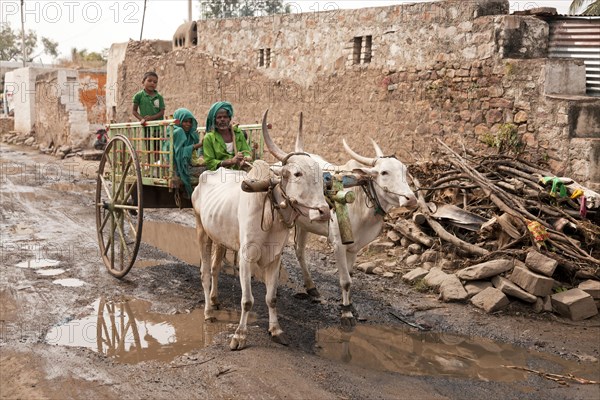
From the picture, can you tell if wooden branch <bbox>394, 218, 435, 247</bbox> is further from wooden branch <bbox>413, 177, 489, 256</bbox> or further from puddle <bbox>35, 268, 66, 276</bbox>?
puddle <bbox>35, 268, 66, 276</bbox>

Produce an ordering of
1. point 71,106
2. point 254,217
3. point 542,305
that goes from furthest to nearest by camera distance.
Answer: point 71,106, point 542,305, point 254,217

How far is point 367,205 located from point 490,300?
61.1 inches

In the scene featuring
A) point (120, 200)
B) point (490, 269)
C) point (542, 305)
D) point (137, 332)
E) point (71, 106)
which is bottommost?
point (137, 332)

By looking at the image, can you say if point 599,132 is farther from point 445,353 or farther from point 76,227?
point 76,227

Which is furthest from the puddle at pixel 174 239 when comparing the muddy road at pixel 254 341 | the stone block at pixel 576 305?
the stone block at pixel 576 305

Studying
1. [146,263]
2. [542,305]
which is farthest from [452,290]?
[146,263]

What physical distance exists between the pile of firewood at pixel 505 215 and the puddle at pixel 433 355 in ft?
5.00

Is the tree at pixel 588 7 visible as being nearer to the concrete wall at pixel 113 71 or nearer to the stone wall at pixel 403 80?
the stone wall at pixel 403 80

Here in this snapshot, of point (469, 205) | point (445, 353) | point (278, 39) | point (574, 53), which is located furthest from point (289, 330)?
point (278, 39)

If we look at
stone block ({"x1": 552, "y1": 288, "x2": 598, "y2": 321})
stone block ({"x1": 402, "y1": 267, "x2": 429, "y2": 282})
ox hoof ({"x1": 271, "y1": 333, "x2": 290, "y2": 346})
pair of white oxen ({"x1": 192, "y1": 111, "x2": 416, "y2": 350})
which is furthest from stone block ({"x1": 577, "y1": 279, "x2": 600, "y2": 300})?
ox hoof ({"x1": 271, "y1": 333, "x2": 290, "y2": 346})

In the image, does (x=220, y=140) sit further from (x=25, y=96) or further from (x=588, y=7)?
(x=25, y=96)

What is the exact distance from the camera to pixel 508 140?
9055mm

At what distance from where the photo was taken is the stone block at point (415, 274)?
7684 millimetres

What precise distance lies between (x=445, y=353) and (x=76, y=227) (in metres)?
6.84
